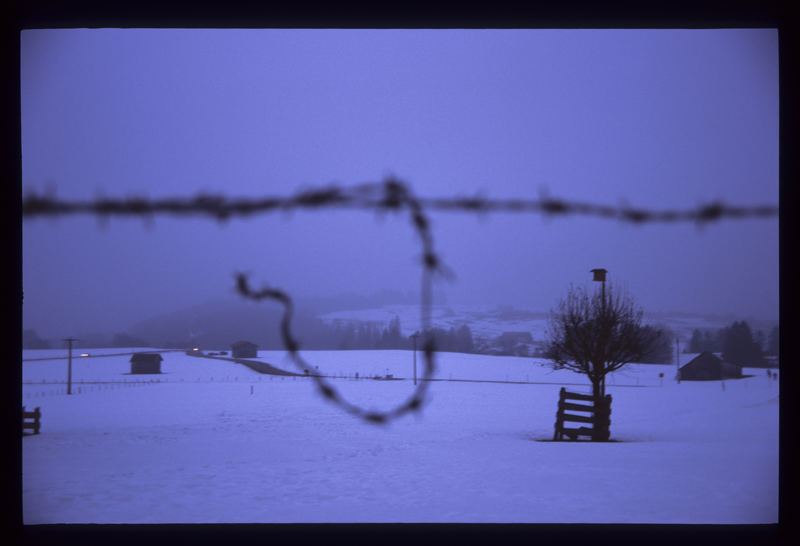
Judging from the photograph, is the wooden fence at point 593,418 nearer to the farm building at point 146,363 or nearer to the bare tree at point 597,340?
the bare tree at point 597,340

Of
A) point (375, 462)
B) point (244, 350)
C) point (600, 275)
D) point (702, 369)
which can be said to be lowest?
point (702, 369)

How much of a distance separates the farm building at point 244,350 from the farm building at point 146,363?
332 centimetres

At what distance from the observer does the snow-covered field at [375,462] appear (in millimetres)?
4164

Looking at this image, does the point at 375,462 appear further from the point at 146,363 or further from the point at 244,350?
the point at 244,350

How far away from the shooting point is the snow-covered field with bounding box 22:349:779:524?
4.16 m

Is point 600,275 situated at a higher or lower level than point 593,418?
higher

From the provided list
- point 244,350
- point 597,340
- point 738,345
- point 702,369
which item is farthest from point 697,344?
point 244,350

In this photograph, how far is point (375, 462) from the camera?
6.55 metres

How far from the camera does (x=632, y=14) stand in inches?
116

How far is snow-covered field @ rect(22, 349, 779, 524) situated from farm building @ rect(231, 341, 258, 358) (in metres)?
7.76

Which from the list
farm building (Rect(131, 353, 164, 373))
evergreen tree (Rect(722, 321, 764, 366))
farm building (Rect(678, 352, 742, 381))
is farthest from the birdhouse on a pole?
farm building (Rect(131, 353, 164, 373))

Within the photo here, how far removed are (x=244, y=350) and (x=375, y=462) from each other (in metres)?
18.8
